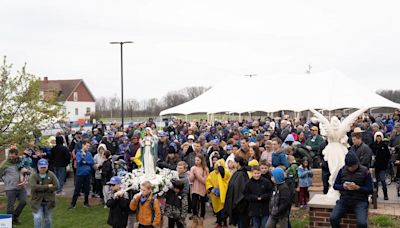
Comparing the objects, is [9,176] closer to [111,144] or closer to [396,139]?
[111,144]

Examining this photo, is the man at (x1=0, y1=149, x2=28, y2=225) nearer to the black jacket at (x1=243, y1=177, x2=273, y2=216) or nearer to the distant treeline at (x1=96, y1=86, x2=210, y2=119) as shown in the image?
the black jacket at (x1=243, y1=177, x2=273, y2=216)

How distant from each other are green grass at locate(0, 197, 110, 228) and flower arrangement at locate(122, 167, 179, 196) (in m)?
1.75

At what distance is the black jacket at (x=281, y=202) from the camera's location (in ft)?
23.0

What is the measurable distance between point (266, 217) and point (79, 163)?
5.93 meters

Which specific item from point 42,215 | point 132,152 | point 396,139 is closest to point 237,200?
point 42,215

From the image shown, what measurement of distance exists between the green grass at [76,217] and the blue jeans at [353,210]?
209 inches

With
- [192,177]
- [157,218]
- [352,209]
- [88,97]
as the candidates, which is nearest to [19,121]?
[192,177]

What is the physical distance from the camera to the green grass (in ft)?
32.6

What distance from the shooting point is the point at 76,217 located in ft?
34.7

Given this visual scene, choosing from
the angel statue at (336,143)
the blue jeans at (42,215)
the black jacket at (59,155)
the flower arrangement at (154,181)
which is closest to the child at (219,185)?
the flower arrangement at (154,181)

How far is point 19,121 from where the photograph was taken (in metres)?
12.2

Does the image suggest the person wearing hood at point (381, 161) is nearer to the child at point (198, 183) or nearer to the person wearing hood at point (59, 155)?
the child at point (198, 183)

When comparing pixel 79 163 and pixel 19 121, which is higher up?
pixel 19 121

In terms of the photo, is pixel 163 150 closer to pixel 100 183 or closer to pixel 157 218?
pixel 100 183
